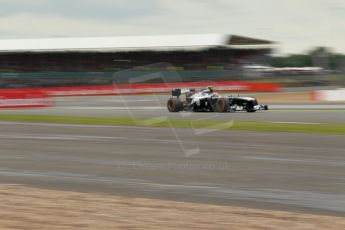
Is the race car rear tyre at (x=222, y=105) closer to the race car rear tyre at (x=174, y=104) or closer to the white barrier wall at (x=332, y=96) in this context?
the race car rear tyre at (x=174, y=104)

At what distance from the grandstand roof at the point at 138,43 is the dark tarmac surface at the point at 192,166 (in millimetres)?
45862

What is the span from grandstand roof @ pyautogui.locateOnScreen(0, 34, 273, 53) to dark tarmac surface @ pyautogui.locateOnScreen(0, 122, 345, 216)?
4586 centimetres

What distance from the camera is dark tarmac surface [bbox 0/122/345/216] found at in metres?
7.23

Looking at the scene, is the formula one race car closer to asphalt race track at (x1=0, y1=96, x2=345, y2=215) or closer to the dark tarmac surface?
asphalt race track at (x1=0, y1=96, x2=345, y2=215)

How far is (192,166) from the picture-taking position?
32.4 feet

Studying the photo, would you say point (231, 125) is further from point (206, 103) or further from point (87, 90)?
point (87, 90)

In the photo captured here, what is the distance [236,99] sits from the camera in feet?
81.7

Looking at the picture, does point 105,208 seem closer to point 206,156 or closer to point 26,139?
point 206,156

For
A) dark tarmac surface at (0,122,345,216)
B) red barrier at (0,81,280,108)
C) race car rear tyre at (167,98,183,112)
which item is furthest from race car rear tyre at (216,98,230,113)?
red barrier at (0,81,280,108)

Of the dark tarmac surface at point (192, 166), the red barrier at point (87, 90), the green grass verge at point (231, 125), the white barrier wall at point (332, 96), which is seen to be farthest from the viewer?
the white barrier wall at point (332, 96)

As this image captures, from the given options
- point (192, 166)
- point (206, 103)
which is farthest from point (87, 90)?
point (192, 166)

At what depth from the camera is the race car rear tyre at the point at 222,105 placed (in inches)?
953

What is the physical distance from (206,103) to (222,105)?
104 cm

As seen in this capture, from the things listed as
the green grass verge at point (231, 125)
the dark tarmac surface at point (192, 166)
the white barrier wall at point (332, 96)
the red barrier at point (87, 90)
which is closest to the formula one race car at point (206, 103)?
the green grass verge at point (231, 125)
